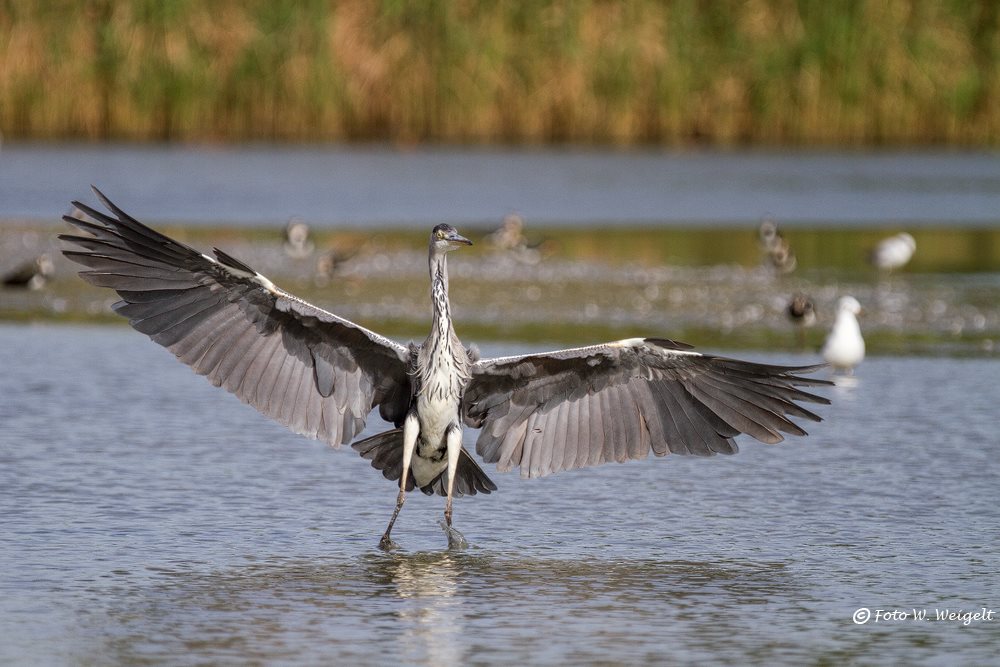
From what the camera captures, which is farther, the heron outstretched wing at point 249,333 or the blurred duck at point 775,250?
the blurred duck at point 775,250

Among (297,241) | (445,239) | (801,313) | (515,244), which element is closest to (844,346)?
(801,313)

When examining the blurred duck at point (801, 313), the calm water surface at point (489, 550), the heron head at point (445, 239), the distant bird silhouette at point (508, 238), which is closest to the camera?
the calm water surface at point (489, 550)

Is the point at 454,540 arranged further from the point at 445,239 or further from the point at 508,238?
the point at 508,238

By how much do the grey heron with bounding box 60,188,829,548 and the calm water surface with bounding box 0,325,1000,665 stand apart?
47 cm

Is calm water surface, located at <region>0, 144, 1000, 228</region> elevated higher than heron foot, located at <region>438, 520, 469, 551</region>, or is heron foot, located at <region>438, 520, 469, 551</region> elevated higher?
calm water surface, located at <region>0, 144, 1000, 228</region>

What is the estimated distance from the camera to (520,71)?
31.3 meters

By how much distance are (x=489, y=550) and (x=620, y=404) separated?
927 mm

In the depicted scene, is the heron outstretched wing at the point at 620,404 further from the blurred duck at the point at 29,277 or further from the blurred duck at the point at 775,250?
the blurred duck at the point at 775,250

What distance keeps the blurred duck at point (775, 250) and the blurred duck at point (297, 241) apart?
5.09 metres

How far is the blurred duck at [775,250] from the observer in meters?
17.8

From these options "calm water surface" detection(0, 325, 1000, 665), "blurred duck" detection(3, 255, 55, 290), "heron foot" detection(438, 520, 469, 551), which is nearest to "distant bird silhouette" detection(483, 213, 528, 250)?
"blurred duck" detection(3, 255, 55, 290)

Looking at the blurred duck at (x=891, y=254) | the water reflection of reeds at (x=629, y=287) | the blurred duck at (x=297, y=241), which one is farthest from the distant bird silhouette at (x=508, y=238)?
the blurred duck at (x=891, y=254)

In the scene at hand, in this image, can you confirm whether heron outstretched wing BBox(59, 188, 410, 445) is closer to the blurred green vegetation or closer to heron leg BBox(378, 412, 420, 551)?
heron leg BBox(378, 412, 420, 551)

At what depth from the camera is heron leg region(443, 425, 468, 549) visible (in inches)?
310
